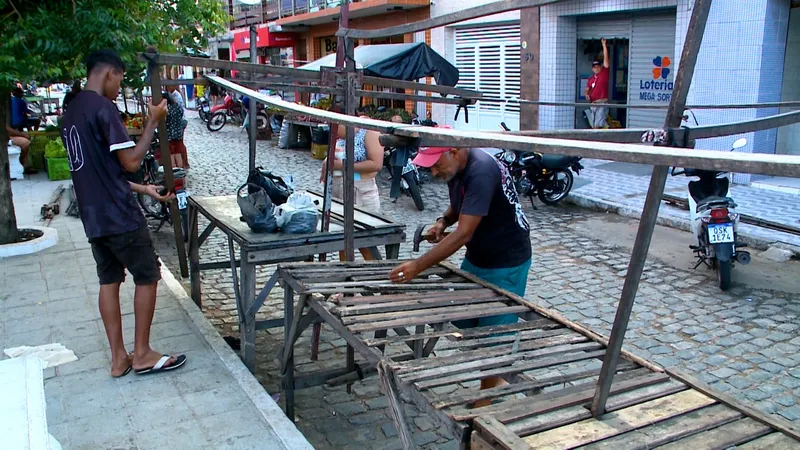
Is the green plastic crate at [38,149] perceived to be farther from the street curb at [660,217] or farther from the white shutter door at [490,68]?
the street curb at [660,217]

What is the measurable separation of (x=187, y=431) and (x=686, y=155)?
2.93m

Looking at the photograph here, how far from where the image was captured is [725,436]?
229 centimetres

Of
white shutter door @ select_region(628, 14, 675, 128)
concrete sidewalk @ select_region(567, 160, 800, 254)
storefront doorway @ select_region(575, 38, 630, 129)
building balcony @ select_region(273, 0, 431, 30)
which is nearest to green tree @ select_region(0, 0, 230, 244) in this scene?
concrete sidewalk @ select_region(567, 160, 800, 254)

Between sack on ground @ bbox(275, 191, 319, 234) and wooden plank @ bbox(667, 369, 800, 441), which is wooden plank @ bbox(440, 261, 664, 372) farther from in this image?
sack on ground @ bbox(275, 191, 319, 234)

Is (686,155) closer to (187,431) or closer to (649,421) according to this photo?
(649,421)

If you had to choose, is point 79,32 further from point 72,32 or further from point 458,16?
point 458,16

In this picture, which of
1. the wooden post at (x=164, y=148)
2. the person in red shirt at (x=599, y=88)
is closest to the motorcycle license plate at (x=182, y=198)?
the wooden post at (x=164, y=148)

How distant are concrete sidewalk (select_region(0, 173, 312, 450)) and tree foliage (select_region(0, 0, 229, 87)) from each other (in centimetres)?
190

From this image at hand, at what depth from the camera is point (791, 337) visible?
5.15 metres

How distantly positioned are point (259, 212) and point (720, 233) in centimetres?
400

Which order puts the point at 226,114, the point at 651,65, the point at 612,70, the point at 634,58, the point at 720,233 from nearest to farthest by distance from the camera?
the point at 720,233 < the point at 651,65 < the point at 634,58 < the point at 612,70 < the point at 226,114

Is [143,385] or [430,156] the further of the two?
[143,385]

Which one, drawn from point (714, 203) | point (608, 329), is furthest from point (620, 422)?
point (714, 203)

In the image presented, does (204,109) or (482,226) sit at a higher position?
(204,109)
